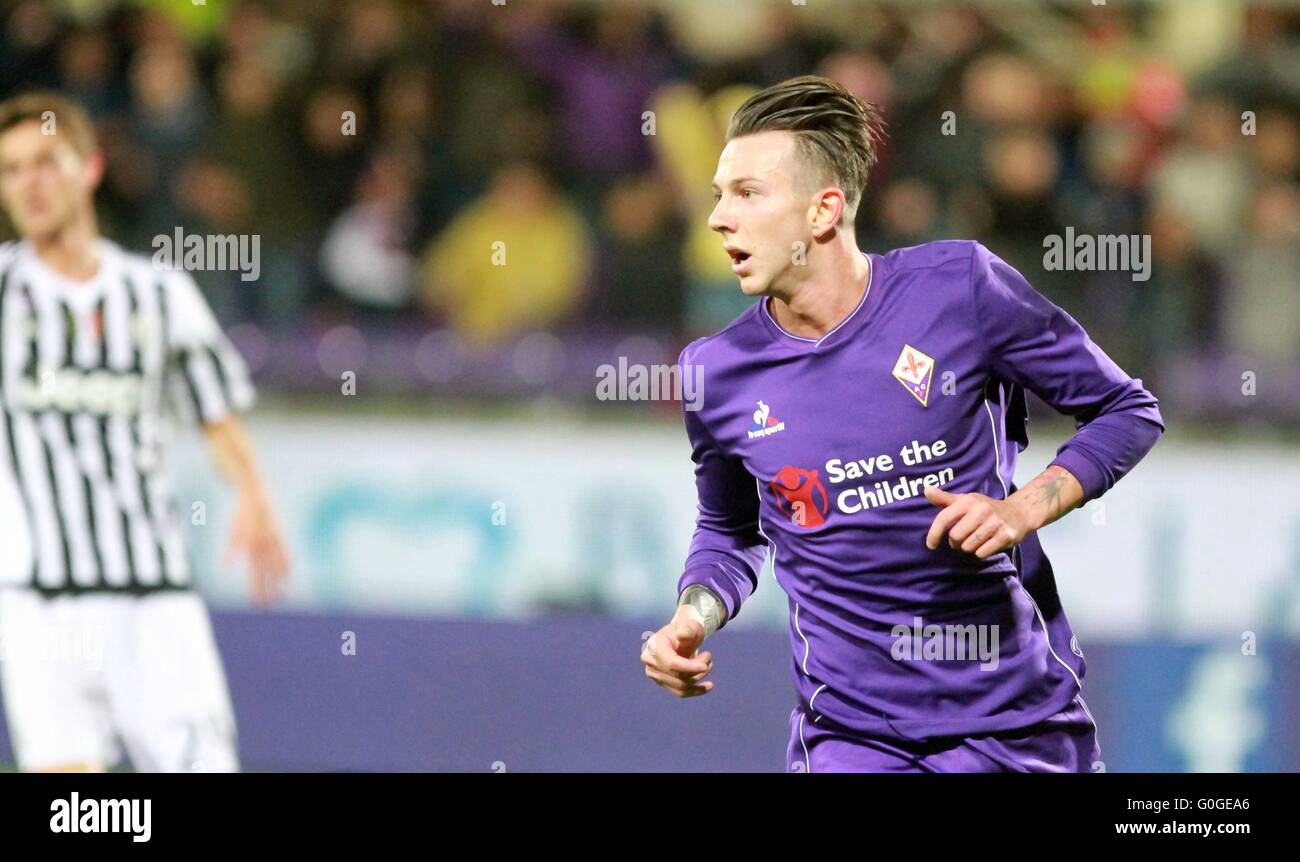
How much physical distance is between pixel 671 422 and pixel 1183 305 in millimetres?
2229

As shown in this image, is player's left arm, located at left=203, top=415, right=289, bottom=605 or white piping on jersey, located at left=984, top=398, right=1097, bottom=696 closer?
white piping on jersey, located at left=984, top=398, right=1097, bottom=696

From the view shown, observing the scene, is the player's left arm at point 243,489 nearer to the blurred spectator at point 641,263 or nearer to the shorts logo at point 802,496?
the blurred spectator at point 641,263

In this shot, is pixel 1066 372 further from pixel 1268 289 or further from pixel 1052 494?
pixel 1268 289

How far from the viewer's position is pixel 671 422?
23.6ft

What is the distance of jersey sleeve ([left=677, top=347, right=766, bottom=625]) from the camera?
151 inches

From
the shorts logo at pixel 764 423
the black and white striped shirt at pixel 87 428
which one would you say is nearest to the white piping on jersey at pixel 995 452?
the shorts logo at pixel 764 423

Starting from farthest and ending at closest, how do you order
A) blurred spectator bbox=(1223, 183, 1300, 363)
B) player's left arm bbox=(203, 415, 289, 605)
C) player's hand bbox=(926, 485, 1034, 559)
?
blurred spectator bbox=(1223, 183, 1300, 363) → player's left arm bbox=(203, 415, 289, 605) → player's hand bbox=(926, 485, 1034, 559)

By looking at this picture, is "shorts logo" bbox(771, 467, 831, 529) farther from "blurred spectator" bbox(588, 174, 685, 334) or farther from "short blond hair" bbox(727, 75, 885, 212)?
"blurred spectator" bbox(588, 174, 685, 334)

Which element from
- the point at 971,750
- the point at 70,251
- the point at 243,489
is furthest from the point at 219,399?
the point at 971,750

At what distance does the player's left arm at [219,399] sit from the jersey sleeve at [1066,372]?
313 cm

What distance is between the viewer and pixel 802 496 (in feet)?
12.1

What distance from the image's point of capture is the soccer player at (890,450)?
141 inches

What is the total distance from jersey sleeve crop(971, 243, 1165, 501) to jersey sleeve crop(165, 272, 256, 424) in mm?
3136

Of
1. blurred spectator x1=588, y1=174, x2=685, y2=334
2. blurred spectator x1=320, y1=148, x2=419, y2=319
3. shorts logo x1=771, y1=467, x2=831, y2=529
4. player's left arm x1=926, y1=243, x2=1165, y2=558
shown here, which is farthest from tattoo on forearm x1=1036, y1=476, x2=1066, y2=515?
blurred spectator x1=320, y1=148, x2=419, y2=319
